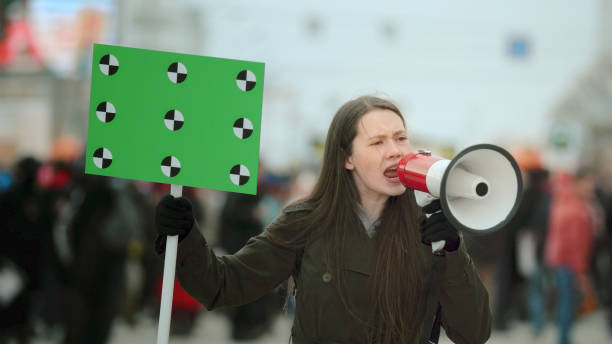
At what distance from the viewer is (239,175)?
3023 millimetres

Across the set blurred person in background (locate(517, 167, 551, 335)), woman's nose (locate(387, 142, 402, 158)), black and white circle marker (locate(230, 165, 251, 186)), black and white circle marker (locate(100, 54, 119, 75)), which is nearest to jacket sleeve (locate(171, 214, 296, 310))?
black and white circle marker (locate(230, 165, 251, 186))

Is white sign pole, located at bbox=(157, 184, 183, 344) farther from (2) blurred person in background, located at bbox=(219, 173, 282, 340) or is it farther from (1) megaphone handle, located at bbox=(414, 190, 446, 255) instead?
(2) blurred person in background, located at bbox=(219, 173, 282, 340)

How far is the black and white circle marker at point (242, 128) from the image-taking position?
3037 millimetres

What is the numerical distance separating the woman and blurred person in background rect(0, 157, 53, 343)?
4623 mm

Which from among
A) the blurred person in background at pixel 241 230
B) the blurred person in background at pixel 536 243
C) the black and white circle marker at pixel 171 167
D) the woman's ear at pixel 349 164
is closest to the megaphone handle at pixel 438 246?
the woman's ear at pixel 349 164

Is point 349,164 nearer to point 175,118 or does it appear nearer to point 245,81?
point 245,81

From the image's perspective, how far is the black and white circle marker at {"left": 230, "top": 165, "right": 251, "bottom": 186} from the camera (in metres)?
3.02

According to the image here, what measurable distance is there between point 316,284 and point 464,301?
19.6 inches

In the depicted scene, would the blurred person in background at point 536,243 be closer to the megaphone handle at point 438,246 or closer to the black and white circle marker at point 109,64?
the megaphone handle at point 438,246

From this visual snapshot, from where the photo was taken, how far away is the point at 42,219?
752 centimetres

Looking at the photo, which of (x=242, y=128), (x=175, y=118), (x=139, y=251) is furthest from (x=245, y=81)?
(x=139, y=251)

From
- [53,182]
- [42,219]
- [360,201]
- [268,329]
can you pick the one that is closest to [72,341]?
[42,219]

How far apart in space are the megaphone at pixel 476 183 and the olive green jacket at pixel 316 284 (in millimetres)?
160

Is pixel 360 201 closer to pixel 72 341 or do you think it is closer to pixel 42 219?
pixel 72 341
